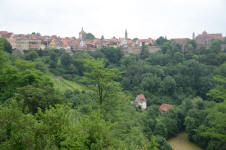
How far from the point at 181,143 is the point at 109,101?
16.3m

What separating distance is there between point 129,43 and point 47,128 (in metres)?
62.3

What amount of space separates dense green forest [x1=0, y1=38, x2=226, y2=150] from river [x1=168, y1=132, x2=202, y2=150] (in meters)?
0.69

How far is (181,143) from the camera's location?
25.3 m

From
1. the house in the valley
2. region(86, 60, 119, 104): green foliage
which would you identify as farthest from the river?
region(86, 60, 119, 104): green foliage

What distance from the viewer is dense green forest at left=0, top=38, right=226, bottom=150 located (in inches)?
267

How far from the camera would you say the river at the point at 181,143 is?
78.7 feet

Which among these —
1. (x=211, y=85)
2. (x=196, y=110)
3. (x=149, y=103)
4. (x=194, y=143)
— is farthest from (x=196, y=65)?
(x=194, y=143)

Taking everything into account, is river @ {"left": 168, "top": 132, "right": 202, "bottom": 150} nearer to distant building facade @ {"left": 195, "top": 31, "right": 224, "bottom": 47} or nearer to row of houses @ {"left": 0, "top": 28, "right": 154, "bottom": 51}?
row of houses @ {"left": 0, "top": 28, "right": 154, "bottom": 51}

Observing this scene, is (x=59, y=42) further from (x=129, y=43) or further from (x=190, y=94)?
(x=190, y=94)

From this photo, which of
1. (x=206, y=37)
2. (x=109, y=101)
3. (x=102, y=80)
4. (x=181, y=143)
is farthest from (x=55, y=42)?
(x=109, y=101)

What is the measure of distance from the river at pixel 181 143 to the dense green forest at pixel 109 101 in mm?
693

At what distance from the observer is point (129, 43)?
67.6 meters

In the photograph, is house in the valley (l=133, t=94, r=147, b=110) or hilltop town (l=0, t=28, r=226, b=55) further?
hilltop town (l=0, t=28, r=226, b=55)

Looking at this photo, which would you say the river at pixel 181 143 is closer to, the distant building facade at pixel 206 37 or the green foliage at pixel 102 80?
the green foliage at pixel 102 80
